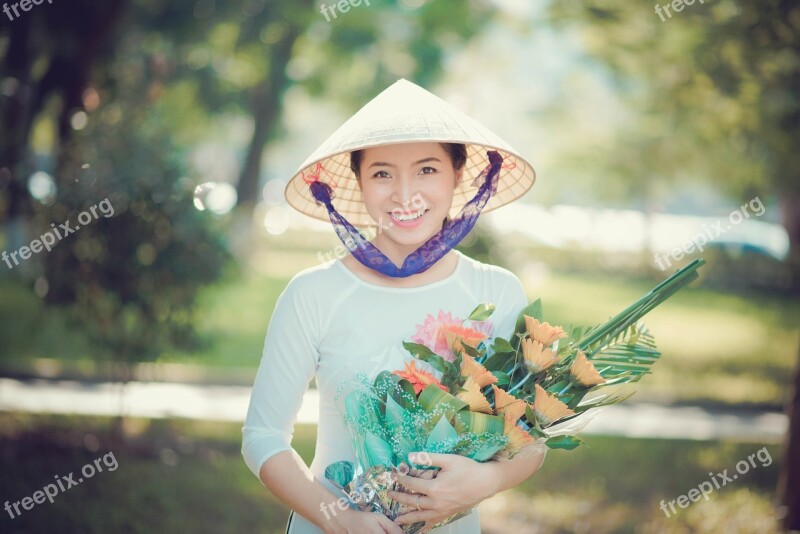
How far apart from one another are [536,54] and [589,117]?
1155 centimetres

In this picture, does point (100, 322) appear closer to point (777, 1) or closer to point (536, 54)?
point (777, 1)

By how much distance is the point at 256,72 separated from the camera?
17953 mm

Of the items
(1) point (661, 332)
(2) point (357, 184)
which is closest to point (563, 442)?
(2) point (357, 184)

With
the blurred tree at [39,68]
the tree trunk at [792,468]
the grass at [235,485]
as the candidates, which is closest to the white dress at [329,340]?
the grass at [235,485]

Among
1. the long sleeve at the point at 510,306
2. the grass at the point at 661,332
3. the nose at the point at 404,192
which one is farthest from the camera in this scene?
the grass at the point at 661,332

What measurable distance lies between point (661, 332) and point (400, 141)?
40.7 ft

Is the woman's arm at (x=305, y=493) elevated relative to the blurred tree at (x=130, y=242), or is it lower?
lower

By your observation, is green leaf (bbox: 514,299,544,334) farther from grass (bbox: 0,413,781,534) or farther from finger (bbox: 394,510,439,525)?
grass (bbox: 0,413,781,534)

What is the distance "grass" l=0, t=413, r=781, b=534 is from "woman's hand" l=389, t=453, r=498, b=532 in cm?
333

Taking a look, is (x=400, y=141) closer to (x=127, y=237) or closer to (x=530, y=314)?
(x=530, y=314)

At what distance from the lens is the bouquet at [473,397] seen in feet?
6.39

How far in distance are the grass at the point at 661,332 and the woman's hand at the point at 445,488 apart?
11.8 ft

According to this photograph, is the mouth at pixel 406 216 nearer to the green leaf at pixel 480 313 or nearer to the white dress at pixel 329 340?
the white dress at pixel 329 340

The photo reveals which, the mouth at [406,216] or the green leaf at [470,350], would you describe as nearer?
the green leaf at [470,350]
